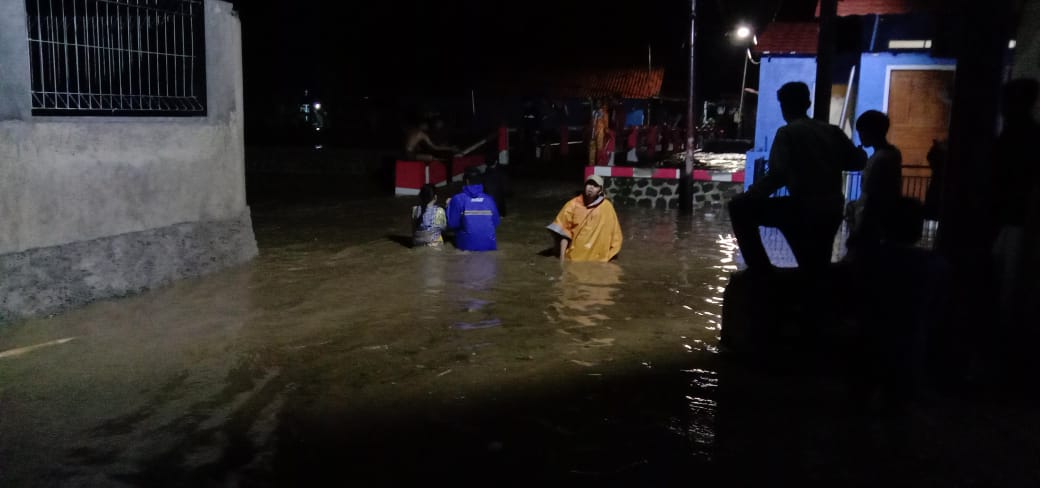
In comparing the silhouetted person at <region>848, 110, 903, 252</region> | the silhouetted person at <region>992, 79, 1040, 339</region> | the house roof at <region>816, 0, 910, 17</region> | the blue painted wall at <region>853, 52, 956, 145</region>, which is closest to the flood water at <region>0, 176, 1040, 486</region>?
the silhouetted person at <region>992, 79, 1040, 339</region>

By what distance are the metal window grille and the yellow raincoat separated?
14.3 feet

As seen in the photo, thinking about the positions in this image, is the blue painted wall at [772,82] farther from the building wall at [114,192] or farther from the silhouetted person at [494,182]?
the building wall at [114,192]

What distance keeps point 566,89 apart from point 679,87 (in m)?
5.45

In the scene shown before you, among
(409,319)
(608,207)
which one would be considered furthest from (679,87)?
(409,319)

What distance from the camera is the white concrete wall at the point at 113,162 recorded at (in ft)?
24.6

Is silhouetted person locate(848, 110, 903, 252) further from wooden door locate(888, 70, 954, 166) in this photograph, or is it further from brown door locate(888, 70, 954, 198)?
wooden door locate(888, 70, 954, 166)

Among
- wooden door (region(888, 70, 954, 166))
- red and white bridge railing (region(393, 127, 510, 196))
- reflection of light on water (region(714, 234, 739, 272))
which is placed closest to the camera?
reflection of light on water (region(714, 234, 739, 272))

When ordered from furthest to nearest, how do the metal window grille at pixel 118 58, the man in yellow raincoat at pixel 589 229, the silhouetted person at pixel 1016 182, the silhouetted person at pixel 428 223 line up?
the silhouetted person at pixel 428 223 < the man in yellow raincoat at pixel 589 229 < the metal window grille at pixel 118 58 < the silhouetted person at pixel 1016 182

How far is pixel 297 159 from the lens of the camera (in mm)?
26062

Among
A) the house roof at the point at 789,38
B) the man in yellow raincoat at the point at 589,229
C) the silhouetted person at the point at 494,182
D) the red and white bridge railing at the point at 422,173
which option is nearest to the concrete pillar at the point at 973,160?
the man in yellow raincoat at the point at 589,229

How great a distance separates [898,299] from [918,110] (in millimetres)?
11331

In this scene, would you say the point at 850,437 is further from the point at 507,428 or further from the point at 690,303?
the point at 690,303

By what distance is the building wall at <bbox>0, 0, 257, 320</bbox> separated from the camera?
7539 millimetres

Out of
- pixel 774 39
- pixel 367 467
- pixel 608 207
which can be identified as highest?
pixel 774 39
